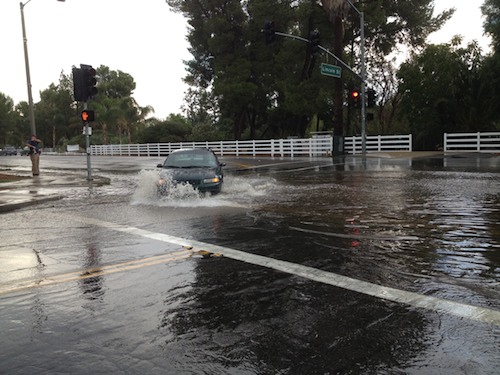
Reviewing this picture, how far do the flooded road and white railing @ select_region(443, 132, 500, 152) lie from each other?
73.2 feet

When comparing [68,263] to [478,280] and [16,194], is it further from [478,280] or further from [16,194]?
[16,194]

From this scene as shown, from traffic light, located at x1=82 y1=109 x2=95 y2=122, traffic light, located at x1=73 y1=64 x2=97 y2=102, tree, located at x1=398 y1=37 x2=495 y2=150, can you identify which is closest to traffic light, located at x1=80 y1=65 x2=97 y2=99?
traffic light, located at x1=73 y1=64 x2=97 y2=102

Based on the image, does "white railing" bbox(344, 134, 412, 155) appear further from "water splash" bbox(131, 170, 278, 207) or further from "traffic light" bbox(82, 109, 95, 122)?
"water splash" bbox(131, 170, 278, 207)

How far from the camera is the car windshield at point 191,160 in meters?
12.5

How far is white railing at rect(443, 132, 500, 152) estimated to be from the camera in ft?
95.2

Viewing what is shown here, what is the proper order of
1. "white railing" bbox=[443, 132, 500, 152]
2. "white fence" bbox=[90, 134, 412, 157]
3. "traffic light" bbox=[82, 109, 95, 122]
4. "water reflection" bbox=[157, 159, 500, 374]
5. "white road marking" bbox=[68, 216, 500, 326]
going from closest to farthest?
"water reflection" bbox=[157, 159, 500, 374] → "white road marking" bbox=[68, 216, 500, 326] → "traffic light" bbox=[82, 109, 95, 122] → "white railing" bbox=[443, 132, 500, 152] → "white fence" bbox=[90, 134, 412, 157]

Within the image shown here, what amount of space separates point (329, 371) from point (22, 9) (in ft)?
72.3

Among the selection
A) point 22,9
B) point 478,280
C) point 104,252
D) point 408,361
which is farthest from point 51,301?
point 22,9

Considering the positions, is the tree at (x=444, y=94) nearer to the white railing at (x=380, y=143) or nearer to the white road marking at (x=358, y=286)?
the white railing at (x=380, y=143)

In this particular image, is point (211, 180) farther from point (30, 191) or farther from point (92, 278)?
point (92, 278)

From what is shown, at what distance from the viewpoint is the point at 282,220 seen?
28.6ft

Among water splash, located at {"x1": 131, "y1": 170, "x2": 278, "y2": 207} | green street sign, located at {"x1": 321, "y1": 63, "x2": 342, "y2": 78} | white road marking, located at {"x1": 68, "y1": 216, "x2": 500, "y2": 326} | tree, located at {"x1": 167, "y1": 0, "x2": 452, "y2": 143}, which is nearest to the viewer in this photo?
white road marking, located at {"x1": 68, "y1": 216, "x2": 500, "y2": 326}

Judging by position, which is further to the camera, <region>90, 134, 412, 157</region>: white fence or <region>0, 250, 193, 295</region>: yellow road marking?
<region>90, 134, 412, 157</region>: white fence

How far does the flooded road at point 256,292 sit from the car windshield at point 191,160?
3.10 metres
